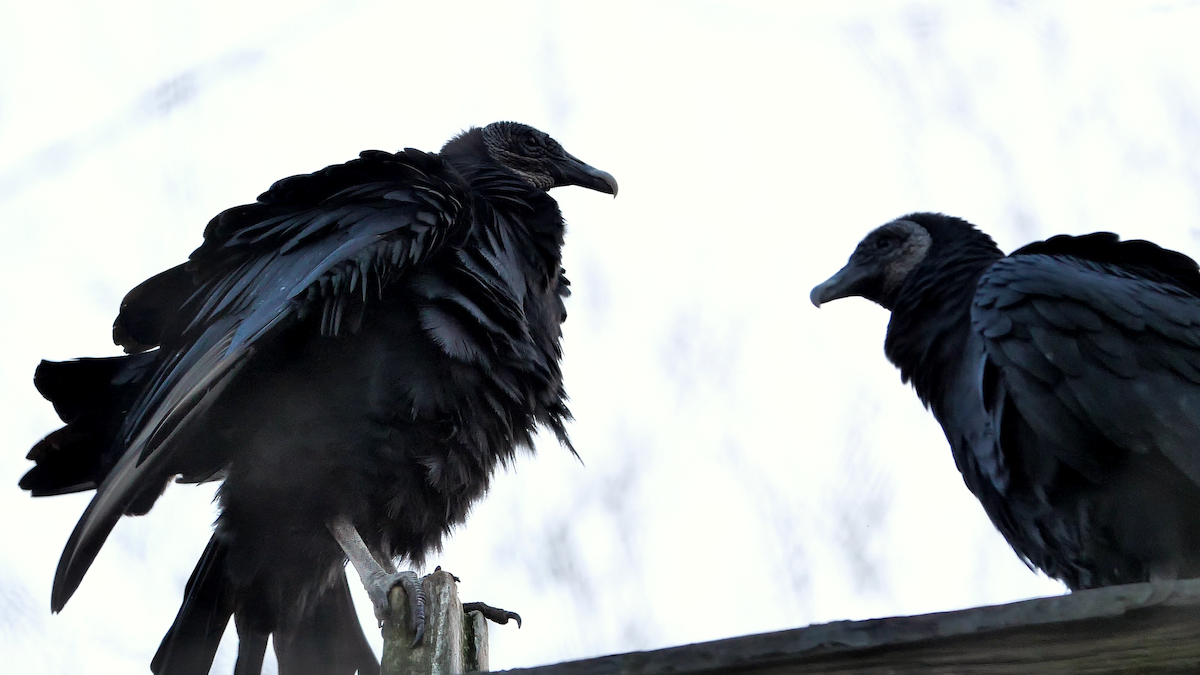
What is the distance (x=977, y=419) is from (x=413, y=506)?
4.97 ft

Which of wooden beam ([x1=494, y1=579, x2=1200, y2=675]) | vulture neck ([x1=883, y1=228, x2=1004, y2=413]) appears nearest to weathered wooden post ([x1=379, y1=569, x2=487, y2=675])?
wooden beam ([x1=494, y1=579, x2=1200, y2=675])

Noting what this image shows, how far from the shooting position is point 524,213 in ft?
12.3

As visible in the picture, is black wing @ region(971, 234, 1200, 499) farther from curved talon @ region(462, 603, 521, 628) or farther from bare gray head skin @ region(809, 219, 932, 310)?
curved talon @ region(462, 603, 521, 628)

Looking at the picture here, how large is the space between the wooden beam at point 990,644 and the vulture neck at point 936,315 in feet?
6.50

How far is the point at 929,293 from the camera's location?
3705mm

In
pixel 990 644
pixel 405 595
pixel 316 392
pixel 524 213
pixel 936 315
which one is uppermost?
pixel 524 213

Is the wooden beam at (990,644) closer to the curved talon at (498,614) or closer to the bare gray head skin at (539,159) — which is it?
the curved talon at (498,614)

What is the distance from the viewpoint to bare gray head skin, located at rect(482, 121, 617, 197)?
14.7 ft

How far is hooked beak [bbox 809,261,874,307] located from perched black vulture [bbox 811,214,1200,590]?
2.57 ft

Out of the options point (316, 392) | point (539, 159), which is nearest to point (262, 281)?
point (316, 392)

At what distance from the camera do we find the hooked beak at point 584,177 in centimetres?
446

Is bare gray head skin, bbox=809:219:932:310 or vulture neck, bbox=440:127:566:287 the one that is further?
bare gray head skin, bbox=809:219:932:310

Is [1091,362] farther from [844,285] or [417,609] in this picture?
[417,609]

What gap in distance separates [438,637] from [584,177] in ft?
8.76
